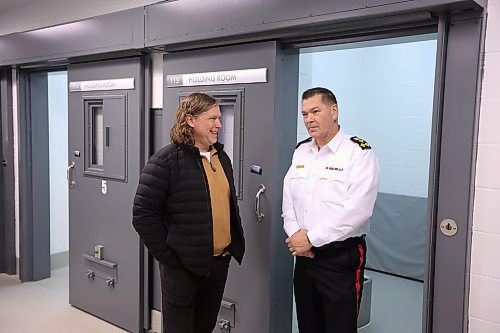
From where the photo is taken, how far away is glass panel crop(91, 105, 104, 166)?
3781 millimetres

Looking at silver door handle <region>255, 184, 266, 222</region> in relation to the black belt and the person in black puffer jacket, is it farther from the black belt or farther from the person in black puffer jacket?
the black belt

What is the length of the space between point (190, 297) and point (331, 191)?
881 mm

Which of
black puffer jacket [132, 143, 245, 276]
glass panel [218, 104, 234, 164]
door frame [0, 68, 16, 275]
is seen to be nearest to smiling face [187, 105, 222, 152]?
black puffer jacket [132, 143, 245, 276]

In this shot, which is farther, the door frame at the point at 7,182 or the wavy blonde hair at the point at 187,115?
the door frame at the point at 7,182

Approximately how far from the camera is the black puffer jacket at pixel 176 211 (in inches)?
87.9

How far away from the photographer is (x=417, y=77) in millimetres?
4902

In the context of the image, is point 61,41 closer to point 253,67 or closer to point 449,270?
point 253,67

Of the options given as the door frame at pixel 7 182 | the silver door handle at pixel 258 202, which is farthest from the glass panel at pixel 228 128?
the door frame at pixel 7 182

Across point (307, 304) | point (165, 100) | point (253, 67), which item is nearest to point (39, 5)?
point (165, 100)

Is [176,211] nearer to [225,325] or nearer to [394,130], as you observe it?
[225,325]

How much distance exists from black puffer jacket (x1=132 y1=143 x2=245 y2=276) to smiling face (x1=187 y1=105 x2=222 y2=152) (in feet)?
0.34

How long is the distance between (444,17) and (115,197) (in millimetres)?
2617

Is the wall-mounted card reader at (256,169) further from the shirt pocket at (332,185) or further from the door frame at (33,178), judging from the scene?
the door frame at (33,178)

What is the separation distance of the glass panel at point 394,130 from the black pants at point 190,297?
2.48m
